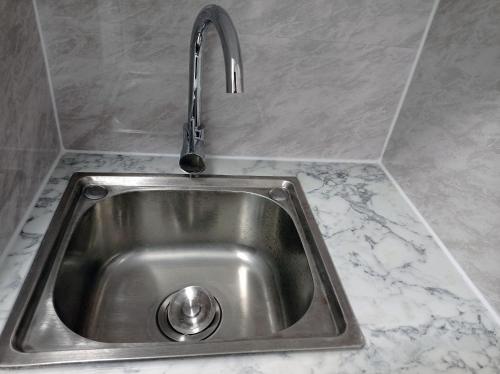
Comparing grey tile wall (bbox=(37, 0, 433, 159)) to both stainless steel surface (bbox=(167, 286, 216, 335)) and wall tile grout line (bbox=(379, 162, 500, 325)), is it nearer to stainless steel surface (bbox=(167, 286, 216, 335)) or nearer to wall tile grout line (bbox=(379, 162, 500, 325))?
wall tile grout line (bbox=(379, 162, 500, 325))

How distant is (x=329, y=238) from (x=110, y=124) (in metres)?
0.59

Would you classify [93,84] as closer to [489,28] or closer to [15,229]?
[15,229]

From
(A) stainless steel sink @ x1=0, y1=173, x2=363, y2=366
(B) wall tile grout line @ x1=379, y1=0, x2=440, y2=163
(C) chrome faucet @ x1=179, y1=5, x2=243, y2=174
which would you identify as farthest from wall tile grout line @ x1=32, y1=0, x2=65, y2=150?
(B) wall tile grout line @ x1=379, y1=0, x2=440, y2=163

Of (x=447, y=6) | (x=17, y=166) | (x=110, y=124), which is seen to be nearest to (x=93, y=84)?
(x=110, y=124)

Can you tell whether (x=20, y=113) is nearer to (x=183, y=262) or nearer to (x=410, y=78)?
(x=183, y=262)

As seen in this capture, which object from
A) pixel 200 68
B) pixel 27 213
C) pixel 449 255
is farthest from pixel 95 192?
pixel 449 255

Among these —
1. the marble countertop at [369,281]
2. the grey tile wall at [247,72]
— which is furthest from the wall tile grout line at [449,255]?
the grey tile wall at [247,72]

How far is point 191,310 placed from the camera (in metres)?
0.83

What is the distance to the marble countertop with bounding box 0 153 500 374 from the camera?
0.57m

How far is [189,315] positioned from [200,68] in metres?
0.52

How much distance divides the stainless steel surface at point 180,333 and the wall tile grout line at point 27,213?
0.32 m

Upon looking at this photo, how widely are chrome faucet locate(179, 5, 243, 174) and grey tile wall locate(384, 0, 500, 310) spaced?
480mm

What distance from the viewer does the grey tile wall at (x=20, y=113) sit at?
0.65 meters

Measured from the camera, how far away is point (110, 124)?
930 mm
